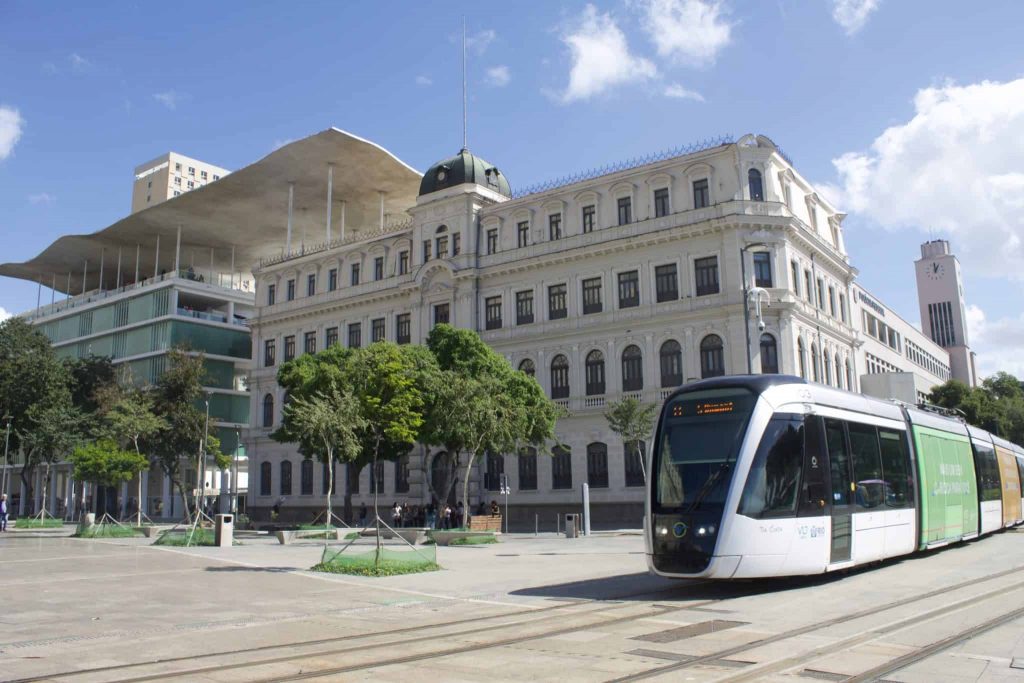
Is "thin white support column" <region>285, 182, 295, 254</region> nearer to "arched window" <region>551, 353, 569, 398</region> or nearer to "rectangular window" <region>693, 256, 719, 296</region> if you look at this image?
"arched window" <region>551, 353, 569, 398</region>

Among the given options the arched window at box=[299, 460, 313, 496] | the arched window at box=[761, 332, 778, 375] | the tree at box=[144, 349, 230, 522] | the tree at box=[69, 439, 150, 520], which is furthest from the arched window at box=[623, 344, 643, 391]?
the tree at box=[69, 439, 150, 520]

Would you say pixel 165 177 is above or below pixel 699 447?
above

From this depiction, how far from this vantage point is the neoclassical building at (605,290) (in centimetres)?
4266

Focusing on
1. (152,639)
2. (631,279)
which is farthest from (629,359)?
(152,639)

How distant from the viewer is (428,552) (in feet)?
70.5

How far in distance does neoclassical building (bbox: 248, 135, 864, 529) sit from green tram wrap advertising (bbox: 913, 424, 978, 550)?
48.6 feet

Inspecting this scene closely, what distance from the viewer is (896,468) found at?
18172 millimetres

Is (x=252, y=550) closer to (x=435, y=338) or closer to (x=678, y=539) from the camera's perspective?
(x=435, y=338)

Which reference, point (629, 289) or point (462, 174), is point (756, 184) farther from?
point (462, 174)

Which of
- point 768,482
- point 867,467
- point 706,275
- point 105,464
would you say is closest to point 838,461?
point 867,467

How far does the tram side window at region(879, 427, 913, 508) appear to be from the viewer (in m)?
17.7

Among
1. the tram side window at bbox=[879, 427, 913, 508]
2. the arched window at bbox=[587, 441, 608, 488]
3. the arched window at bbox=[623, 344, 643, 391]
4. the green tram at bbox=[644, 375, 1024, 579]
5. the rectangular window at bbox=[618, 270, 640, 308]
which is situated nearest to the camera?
the green tram at bbox=[644, 375, 1024, 579]

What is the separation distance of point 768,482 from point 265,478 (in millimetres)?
51332

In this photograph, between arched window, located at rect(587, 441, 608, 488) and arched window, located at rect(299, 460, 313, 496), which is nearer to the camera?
arched window, located at rect(587, 441, 608, 488)
